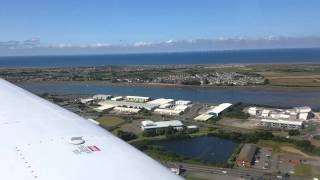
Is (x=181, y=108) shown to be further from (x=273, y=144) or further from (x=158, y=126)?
(x=273, y=144)

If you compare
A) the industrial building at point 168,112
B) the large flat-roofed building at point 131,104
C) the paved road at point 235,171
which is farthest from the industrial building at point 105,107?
the paved road at point 235,171

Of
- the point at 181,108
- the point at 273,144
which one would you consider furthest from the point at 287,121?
the point at 181,108

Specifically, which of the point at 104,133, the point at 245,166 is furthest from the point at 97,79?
the point at 104,133

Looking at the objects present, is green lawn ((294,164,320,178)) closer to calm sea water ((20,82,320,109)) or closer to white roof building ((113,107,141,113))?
white roof building ((113,107,141,113))

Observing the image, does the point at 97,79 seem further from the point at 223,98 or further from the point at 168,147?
the point at 168,147

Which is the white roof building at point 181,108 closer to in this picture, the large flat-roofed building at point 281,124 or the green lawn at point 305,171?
the large flat-roofed building at point 281,124
